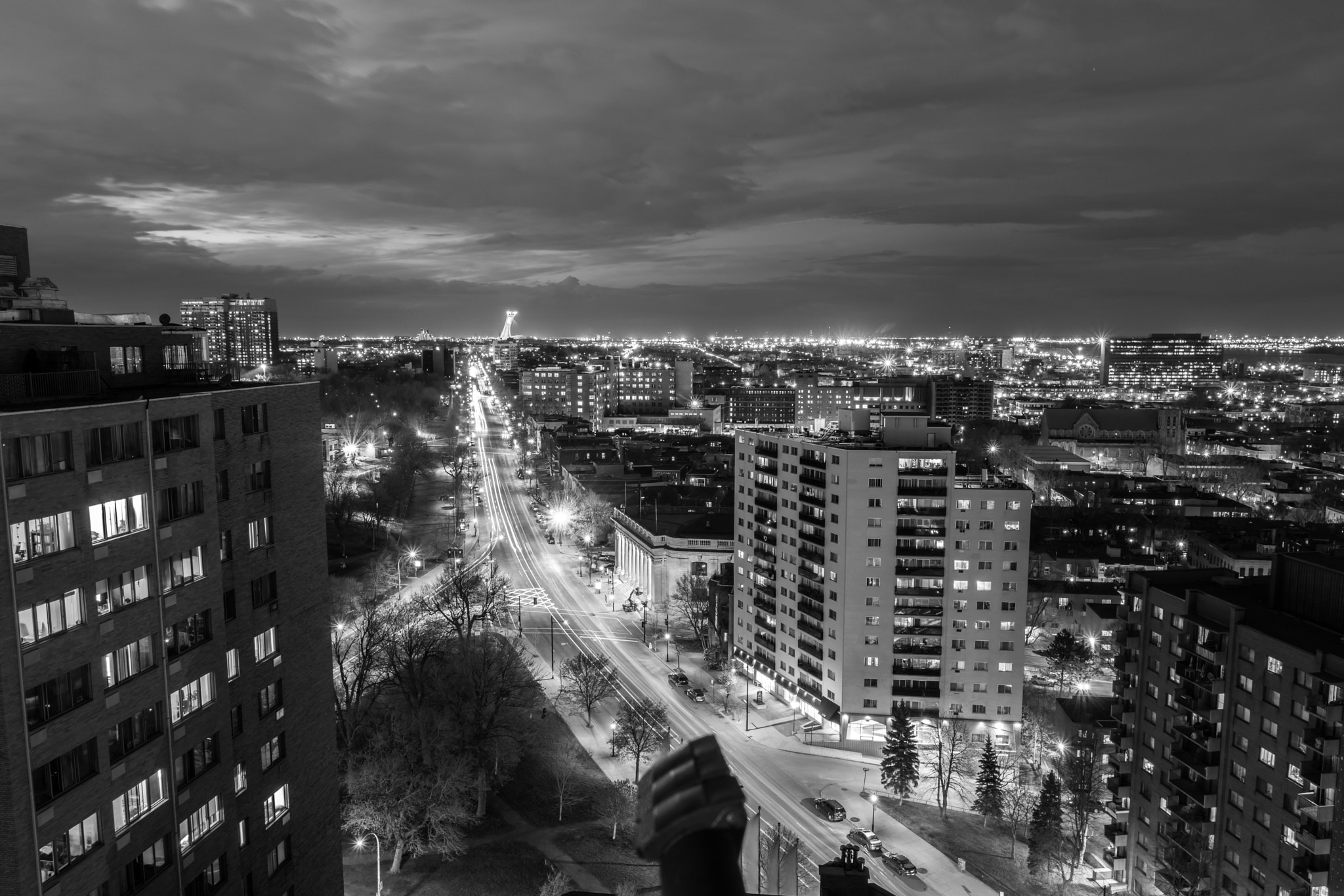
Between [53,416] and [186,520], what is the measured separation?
2.69 meters

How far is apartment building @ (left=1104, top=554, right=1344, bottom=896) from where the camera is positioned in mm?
20281

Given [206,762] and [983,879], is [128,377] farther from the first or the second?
[983,879]

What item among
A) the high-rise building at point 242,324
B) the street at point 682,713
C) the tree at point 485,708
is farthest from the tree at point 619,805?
the high-rise building at point 242,324

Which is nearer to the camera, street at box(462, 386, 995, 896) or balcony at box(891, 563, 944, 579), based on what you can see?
street at box(462, 386, 995, 896)

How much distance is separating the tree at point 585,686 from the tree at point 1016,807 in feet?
53.6

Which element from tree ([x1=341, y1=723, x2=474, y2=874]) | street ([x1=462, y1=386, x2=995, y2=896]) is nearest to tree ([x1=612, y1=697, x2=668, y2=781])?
street ([x1=462, y1=386, x2=995, y2=896])

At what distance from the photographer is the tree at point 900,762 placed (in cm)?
3153

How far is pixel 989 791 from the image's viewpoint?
29984mm

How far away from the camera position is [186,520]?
12641 millimetres

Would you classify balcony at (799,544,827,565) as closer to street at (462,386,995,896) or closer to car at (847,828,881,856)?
street at (462,386,995,896)

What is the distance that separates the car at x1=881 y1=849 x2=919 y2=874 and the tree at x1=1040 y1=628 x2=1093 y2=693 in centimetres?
1654

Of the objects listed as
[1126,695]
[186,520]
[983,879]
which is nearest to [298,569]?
[186,520]

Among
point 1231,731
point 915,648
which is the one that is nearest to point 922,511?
point 915,648

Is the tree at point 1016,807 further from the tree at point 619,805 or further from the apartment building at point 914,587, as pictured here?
the tree at point 619,805
